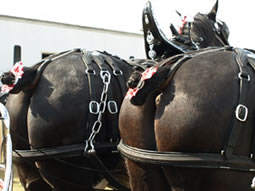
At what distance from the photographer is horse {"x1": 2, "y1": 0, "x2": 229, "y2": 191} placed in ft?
10.2

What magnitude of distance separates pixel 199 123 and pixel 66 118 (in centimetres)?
126

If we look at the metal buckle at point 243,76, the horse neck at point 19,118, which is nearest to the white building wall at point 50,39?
the horse neck at point 19,118

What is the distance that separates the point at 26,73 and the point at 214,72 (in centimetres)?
157

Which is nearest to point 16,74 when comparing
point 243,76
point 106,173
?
point 106,173

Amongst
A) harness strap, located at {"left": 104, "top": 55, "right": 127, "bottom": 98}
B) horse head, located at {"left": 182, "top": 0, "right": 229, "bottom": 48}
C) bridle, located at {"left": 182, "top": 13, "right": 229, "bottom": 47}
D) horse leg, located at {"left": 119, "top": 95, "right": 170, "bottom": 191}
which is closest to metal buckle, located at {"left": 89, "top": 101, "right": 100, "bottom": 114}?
harness strap, located at {"left": 104, "top": 55, "right": 127, "bottom": 98}

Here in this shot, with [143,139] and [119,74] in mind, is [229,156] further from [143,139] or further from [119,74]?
[119,74]

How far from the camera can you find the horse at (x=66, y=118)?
10.2ft

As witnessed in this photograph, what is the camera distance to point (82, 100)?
3.16 metres

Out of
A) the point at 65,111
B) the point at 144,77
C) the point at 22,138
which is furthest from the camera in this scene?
the point at 22,138

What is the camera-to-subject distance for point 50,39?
13.5 m

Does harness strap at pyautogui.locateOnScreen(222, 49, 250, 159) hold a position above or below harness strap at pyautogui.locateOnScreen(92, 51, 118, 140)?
above

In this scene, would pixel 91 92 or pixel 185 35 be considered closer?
pixel 91 92

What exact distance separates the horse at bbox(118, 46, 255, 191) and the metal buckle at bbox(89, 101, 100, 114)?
0.80 meters

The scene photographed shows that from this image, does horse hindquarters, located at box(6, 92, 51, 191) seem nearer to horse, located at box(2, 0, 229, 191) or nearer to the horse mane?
horse, located at box(2, 0, 229, 191)
